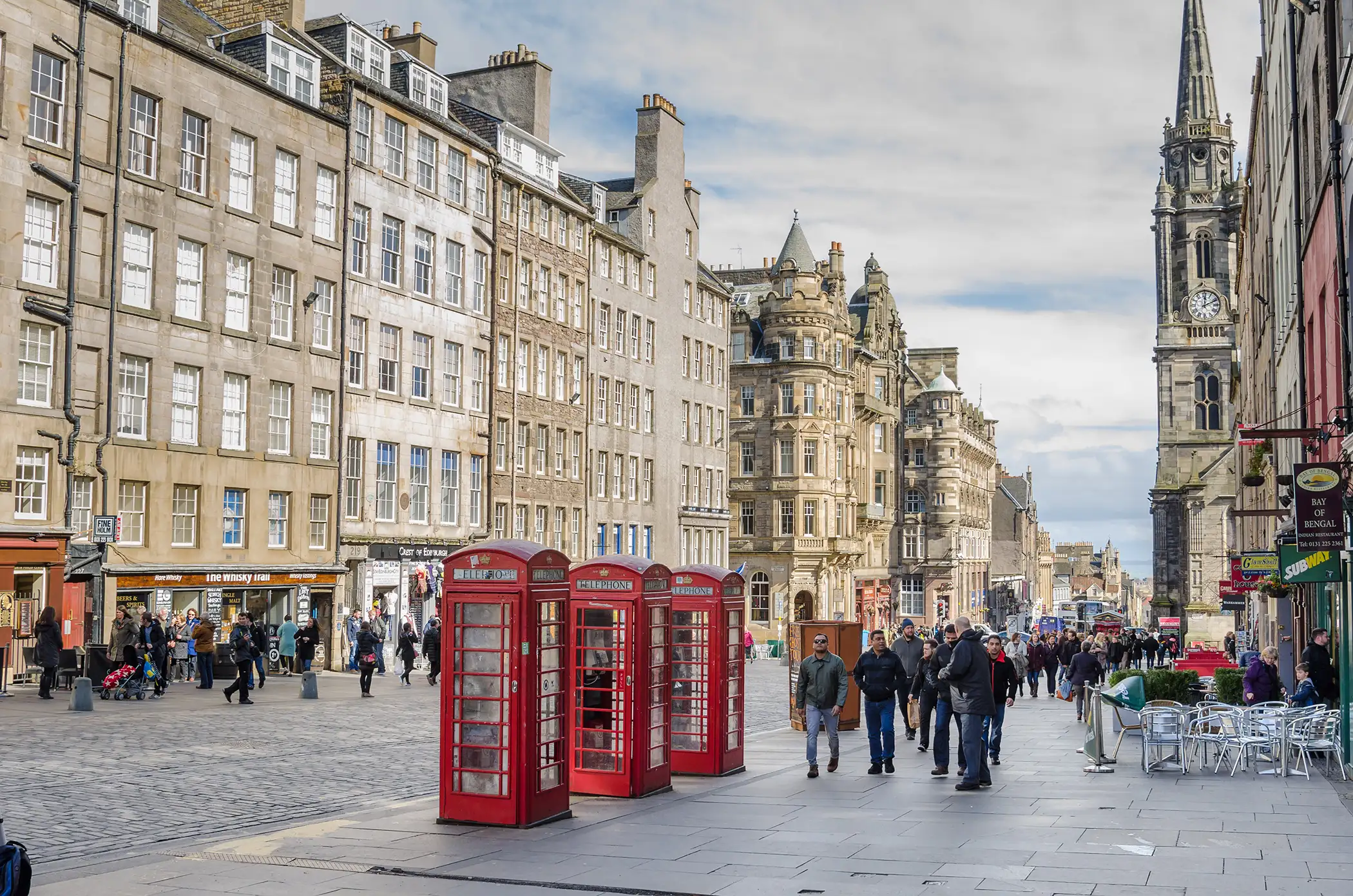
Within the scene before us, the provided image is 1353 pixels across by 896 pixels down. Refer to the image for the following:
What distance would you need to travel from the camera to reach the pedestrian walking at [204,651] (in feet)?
97.3

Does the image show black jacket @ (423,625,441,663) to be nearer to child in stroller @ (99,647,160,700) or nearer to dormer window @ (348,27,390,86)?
child in stroller @ (99,647,160,700)

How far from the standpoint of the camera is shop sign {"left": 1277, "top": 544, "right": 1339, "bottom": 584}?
17.0 meters

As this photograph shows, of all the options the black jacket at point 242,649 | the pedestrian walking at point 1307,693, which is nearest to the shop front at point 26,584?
the black jacket at point 242,649

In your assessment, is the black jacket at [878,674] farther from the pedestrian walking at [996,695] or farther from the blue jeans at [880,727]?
the pedestrian walking at [996,695]

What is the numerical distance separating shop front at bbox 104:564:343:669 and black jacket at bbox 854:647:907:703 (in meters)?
18.1

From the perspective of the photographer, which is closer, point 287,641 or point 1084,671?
point 1084,671

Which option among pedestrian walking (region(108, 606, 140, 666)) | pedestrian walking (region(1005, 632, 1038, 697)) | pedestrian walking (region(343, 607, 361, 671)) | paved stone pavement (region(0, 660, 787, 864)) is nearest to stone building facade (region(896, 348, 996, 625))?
pedestrian walking (region(1005, 632, 1038, 697))

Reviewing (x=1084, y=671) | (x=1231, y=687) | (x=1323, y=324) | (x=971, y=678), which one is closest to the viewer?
(x=971, y=678)

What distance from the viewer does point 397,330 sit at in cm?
4244

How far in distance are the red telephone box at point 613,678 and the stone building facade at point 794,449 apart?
189ft

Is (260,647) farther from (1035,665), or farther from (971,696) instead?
(971,696)

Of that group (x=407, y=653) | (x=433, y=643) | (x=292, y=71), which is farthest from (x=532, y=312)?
(x=433, y=643)

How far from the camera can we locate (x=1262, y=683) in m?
19.6

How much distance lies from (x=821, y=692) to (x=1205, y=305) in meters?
105
